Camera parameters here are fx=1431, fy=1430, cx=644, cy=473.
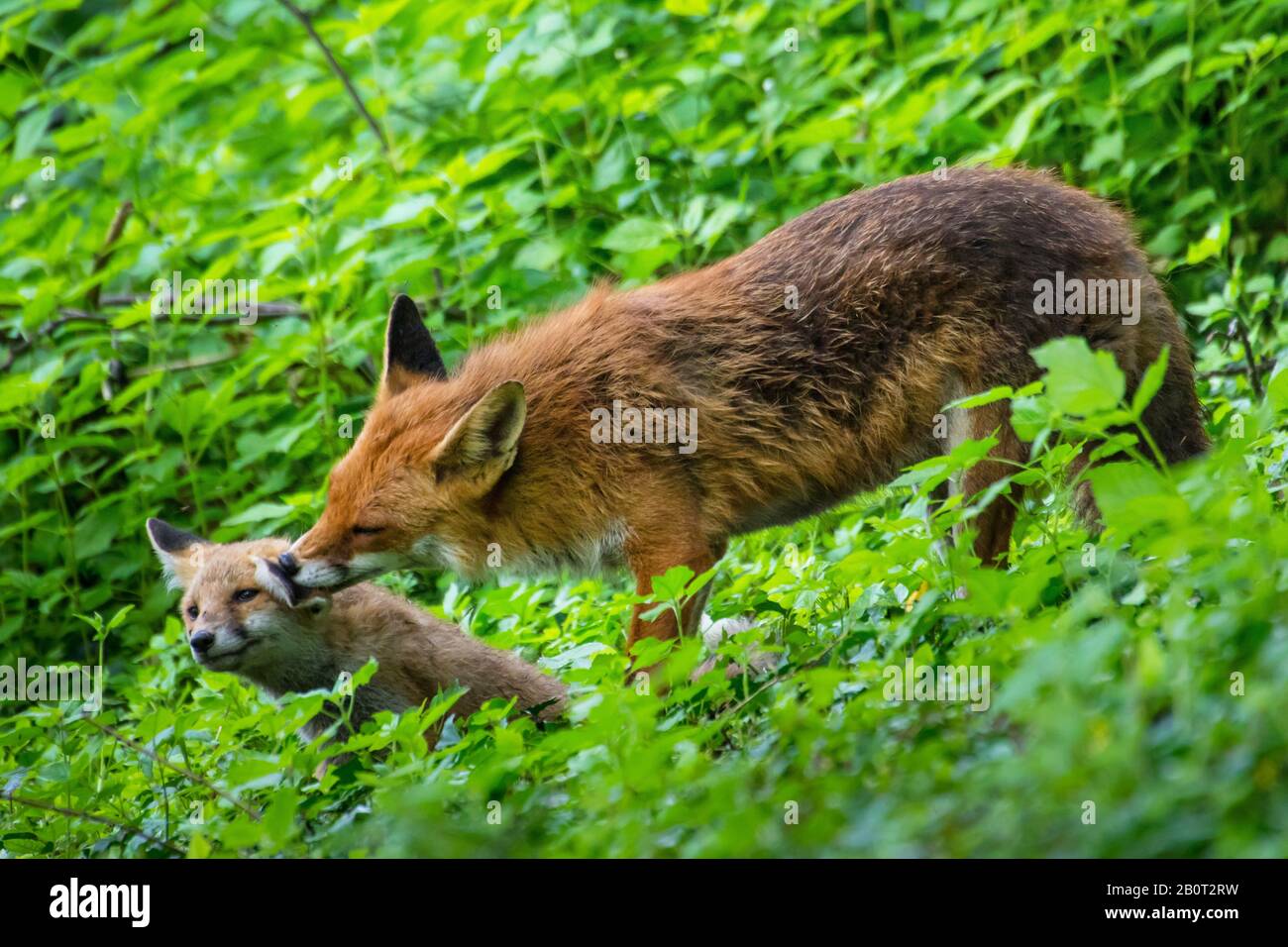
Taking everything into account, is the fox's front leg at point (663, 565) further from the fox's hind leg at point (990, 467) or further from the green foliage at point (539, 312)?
the fox's hind leg at point (990, 467)

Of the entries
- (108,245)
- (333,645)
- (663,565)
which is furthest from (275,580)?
(108,245)

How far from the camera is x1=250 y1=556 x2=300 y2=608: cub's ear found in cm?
624

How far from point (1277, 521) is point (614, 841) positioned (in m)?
2.37

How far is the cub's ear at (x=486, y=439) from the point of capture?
6004 millimetres

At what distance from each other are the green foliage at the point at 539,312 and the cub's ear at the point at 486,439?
2.81 feet

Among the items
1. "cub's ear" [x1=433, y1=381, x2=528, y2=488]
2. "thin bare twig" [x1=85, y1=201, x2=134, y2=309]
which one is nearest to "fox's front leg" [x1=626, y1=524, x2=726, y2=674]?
"cub's ear" [x1=433, y1=381, x2=528, y2=488]

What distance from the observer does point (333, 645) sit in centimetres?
683

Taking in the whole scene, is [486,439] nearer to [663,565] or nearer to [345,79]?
[663,565]

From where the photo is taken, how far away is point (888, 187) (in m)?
6.58

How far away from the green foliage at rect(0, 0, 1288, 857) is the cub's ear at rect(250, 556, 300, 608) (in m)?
0.62

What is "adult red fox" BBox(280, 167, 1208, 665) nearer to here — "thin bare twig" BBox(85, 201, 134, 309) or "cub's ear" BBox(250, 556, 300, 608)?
"cub's ear" BBox(250, 556, 300, 608)

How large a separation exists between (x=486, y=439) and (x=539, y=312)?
308cm

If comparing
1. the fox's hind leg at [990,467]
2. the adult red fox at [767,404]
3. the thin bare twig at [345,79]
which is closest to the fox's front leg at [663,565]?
the adult red fox at [767,404]
